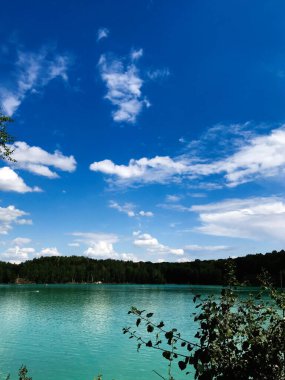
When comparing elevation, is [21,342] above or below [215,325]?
below

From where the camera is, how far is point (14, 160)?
44.8ft

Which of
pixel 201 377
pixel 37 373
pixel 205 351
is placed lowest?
pixel 37 373

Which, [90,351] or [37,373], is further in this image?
[90,351]

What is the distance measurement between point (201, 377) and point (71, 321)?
61.8 metres

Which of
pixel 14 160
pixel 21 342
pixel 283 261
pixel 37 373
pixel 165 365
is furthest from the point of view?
pixel 283 261

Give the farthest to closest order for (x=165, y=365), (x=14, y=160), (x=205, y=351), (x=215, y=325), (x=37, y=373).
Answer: (x=165, y=365) → (x=37, y=373) → (x=14, y=160) → (x=215, y=325) → (x=205, y=351)

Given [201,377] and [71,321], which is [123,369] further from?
[71,321]

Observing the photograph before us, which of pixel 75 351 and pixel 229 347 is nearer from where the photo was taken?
pixel 229 347

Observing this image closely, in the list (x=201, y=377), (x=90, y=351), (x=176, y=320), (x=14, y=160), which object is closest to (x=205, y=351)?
(x=201, y=377)

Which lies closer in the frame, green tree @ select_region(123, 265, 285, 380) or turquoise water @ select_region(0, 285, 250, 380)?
green tree @ select_region(123, 265, 285, 380)

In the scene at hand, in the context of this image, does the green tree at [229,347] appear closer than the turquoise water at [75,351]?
Yes

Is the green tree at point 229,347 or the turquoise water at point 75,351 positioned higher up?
the green tree at point 229,347

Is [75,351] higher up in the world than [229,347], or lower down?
lower down

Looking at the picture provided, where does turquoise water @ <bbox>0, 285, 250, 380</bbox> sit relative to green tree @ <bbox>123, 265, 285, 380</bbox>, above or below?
below
